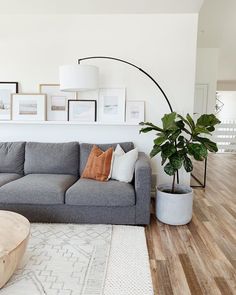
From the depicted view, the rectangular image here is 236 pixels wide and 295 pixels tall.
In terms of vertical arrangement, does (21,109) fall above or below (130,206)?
above

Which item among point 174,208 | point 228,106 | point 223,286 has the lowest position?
point 223,286

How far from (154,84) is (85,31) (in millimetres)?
1158

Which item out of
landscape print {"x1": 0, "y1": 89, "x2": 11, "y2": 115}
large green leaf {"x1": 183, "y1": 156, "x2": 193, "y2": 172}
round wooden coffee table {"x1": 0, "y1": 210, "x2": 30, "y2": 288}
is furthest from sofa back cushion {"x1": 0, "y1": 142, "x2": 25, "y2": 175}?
large green leaf {"x1": 183, "y1": 156, "x2": 193, "y2": 172}

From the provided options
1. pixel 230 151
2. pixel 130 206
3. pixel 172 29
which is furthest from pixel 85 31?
pixel 230 151

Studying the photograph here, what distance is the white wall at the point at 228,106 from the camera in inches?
364

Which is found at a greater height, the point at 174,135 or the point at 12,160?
the point at 174,135

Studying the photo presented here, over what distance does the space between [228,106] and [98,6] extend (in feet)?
24.6

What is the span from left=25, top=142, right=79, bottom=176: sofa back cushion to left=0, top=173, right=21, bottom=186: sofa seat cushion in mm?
166

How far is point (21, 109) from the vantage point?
3541mm

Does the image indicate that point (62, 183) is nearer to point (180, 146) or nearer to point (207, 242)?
point (180, 146)

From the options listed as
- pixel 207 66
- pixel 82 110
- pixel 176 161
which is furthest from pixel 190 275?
pixel 207 66

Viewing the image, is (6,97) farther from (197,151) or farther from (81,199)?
(197,151)

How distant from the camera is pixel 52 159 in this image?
321cm

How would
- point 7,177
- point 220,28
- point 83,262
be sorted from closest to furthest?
point 83,262 < point 7,177 < point 220,28
